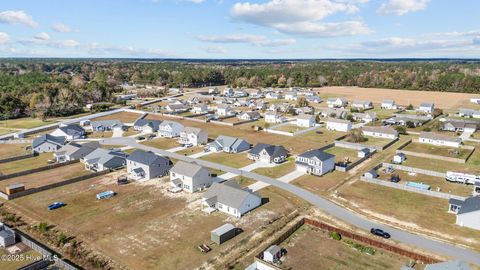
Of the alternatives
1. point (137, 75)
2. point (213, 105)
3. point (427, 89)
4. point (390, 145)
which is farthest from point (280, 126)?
point (137, 75)

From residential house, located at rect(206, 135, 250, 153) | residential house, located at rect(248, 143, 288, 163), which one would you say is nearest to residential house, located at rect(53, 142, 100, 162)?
residential house, located at rect(206, 135, 250, 153)

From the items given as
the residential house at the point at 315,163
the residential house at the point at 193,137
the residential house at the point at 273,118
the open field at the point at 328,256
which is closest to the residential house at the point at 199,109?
the residential house at the point at 273,118

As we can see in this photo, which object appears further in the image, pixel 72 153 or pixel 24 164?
pixel 72 153

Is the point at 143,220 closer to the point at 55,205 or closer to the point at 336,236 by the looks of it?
the point at 55,205

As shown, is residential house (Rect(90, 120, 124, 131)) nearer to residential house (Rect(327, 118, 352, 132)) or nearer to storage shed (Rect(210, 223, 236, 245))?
residential house (Rect(327, 118, 352, 132))

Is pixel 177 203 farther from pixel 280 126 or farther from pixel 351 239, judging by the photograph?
pixel 280 126

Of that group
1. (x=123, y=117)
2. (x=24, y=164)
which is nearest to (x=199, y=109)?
(x=123, y=117)

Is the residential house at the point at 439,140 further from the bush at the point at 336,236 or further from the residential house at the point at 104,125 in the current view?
the residential house at the point at 104,125
